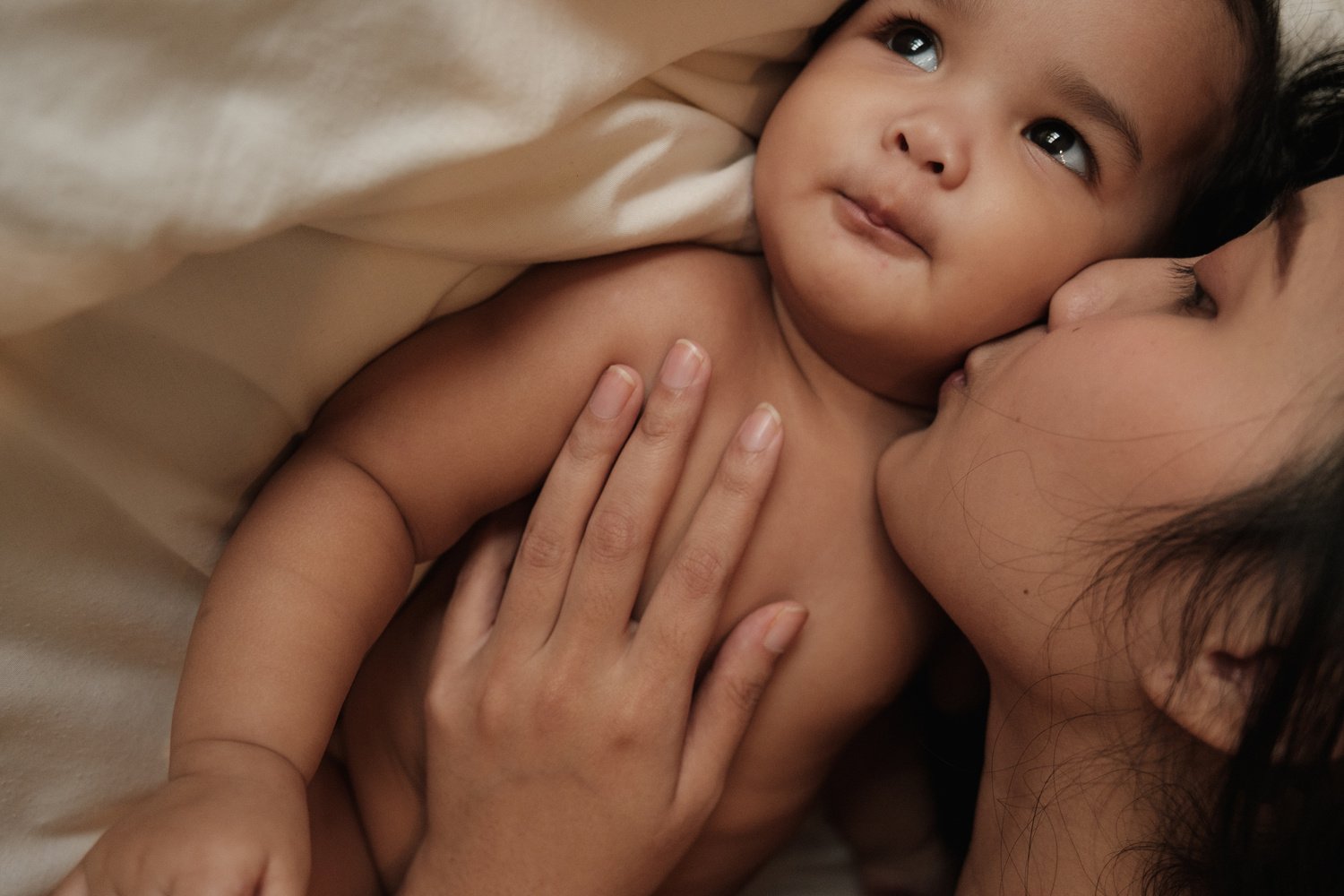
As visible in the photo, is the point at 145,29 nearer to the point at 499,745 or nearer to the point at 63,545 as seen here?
the point at 63,545

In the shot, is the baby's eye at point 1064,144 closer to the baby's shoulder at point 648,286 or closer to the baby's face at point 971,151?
the baby's face at point 971,151

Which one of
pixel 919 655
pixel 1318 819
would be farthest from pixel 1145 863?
pixel 919 655

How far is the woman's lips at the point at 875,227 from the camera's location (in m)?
0.84

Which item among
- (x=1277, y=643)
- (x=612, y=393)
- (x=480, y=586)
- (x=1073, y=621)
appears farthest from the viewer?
(x=480, y=586)

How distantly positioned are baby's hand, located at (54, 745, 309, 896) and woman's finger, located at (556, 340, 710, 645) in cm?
28

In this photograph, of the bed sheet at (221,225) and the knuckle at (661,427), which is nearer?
the bed sheet at (221,225)

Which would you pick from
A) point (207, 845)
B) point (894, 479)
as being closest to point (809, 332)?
point (894, 479)

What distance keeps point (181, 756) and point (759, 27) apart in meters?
0.72

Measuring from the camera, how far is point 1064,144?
34.8 inches

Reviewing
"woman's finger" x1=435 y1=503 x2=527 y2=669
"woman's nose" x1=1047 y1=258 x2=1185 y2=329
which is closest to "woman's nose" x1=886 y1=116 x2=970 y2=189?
"woman's nose" x1=1047 y1=258 x2=1185 y2=329

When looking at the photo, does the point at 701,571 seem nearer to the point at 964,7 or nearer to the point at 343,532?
the point at 343,532

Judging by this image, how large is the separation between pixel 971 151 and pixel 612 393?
0.35 m

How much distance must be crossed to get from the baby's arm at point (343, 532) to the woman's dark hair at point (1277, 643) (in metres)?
0.47

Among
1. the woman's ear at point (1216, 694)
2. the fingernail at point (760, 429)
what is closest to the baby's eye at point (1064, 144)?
the fingernail at point (760, 429)
